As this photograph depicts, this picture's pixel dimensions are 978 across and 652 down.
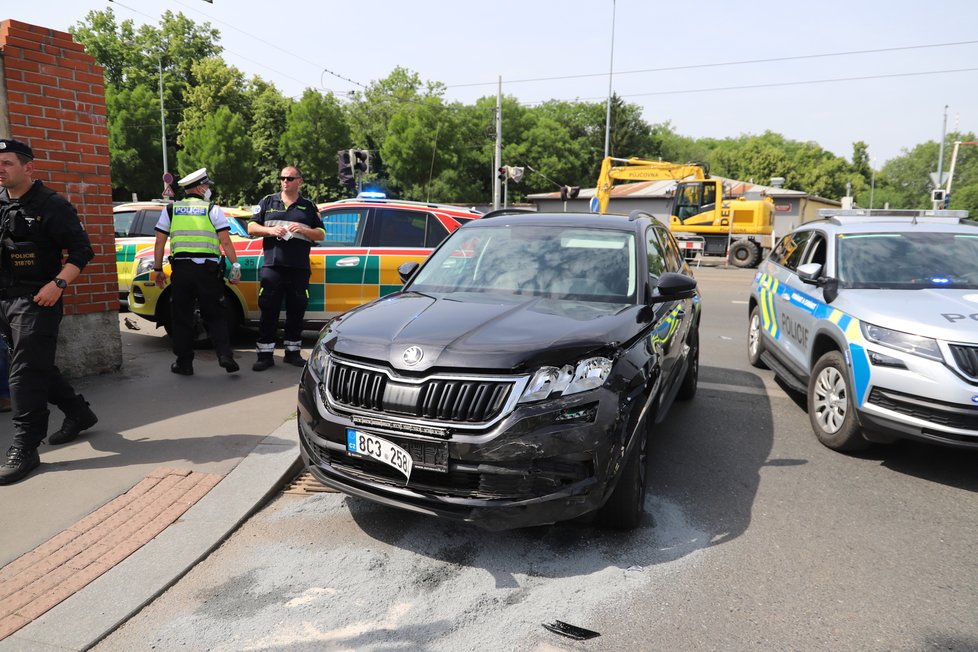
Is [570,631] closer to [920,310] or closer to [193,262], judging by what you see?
[920,310]

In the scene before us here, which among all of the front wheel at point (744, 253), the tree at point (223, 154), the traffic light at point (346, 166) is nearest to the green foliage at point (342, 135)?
the tree at point (223, 154)

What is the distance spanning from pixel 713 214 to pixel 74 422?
75.3ft

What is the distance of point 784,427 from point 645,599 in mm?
3011

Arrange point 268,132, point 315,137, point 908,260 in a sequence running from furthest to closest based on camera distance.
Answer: point 268,132 → point 315,137 → point 908,260

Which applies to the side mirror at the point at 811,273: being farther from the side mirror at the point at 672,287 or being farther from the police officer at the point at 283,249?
the police officer at the point at 283,249

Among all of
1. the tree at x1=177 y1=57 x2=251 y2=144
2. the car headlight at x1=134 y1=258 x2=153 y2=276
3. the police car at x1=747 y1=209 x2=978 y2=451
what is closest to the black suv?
the police car at x1=747 y1=209 x2=978 y2=451

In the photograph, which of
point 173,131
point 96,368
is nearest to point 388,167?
point 173,131

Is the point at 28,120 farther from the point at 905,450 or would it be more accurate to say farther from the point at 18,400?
the point at 905,450

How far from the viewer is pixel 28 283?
12.9 ft

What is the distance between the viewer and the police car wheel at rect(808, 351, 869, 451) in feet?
14.7

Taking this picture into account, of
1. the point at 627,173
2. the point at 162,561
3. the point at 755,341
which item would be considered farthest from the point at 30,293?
the point at 627,173

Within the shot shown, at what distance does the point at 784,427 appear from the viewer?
5.32 m

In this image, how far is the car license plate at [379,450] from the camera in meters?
2.91

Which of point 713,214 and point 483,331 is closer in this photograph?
point 483,331
